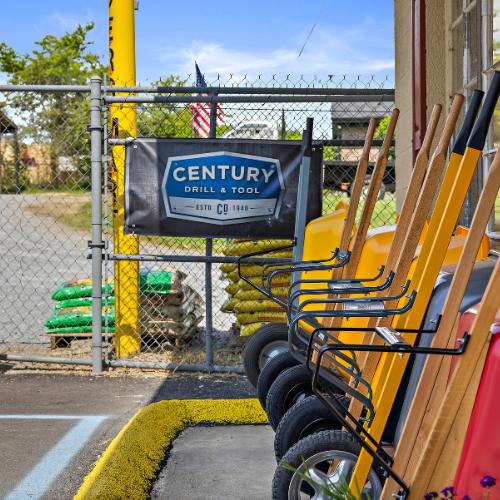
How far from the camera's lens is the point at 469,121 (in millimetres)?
2084

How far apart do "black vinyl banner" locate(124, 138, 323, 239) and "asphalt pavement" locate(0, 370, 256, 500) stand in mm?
1405

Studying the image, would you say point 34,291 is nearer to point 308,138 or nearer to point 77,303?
point 77,303

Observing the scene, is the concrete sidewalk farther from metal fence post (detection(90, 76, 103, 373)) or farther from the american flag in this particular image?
the american flag

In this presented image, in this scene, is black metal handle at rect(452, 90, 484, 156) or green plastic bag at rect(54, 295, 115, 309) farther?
green plastic bag at rect(54, 295, 115, 309)

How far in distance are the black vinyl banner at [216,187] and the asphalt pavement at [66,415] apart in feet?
4.61

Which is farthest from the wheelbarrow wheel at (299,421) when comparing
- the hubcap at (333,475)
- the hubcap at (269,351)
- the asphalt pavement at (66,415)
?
the hubcap at (269,351)

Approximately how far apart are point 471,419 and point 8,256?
15.5 m

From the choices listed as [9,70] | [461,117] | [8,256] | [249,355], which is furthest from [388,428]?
[9,70]

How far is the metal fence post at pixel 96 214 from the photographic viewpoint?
17.4 ft

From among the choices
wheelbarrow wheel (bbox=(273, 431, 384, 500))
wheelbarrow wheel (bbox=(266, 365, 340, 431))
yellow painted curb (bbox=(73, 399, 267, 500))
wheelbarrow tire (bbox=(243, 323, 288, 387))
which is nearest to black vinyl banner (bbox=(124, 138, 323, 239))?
wheelbarrow tire (bbox=(243, 323, 288, 387))

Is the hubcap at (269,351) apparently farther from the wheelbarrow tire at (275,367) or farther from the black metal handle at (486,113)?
the black metal handle at (486,113)

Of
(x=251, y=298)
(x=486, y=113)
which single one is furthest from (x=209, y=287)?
(x=486, y=113)

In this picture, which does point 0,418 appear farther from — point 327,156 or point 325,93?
point 327,156

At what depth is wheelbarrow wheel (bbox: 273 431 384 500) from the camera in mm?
2141
